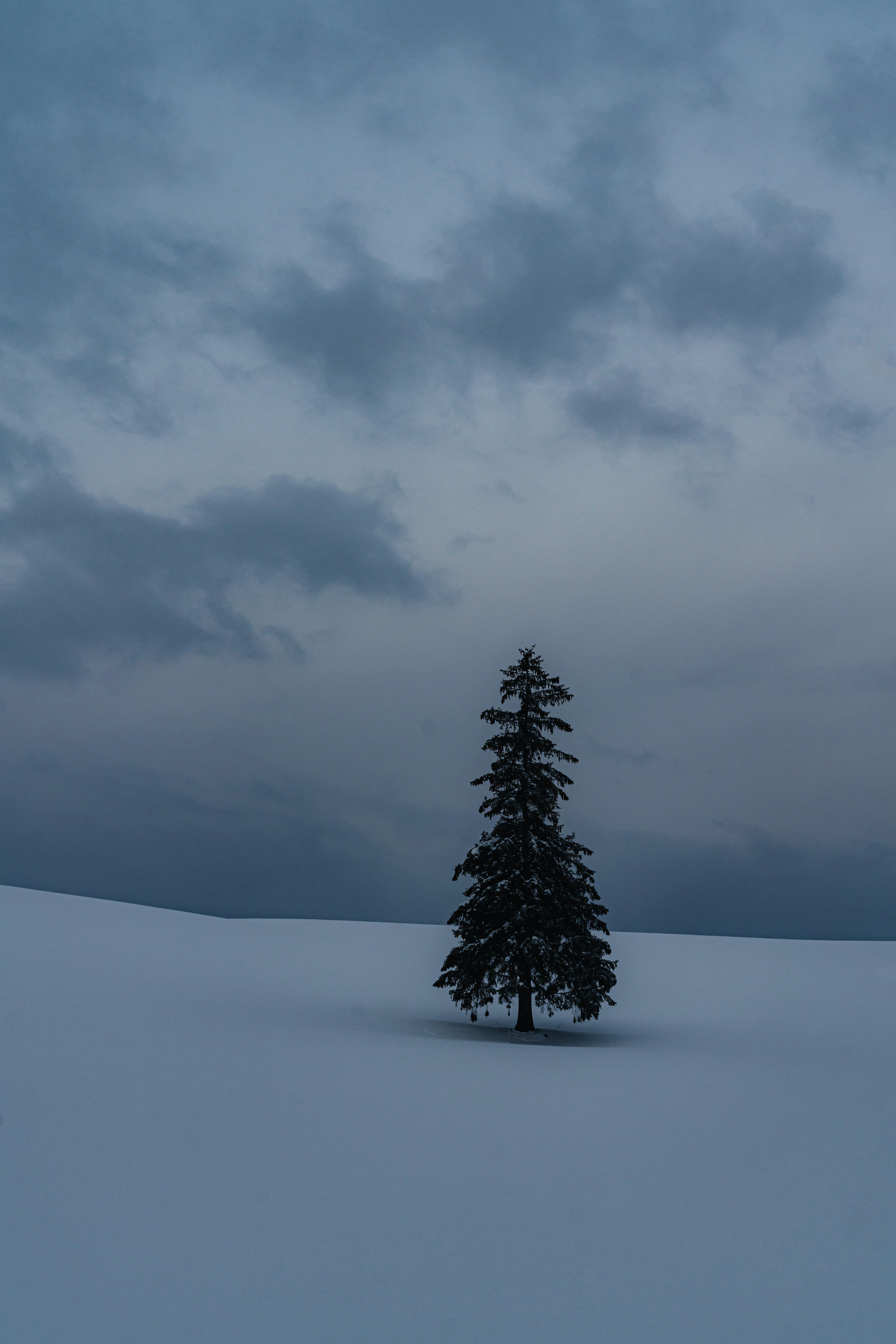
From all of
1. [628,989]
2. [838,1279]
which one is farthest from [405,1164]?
[628,989]

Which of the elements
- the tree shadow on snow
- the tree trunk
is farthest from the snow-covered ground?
the tree trunk

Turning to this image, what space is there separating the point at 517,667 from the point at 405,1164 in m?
20.5

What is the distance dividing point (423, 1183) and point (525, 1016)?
19.1 meters

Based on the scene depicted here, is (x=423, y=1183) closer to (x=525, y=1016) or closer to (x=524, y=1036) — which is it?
(x=524, y=1036)

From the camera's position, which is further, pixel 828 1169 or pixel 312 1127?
pixel 312 1127

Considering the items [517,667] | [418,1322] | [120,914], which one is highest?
[517,667]

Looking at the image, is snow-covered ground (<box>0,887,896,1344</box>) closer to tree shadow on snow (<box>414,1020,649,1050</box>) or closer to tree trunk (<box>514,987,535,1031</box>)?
tree shadow on snow (<box>414,1020,649,1050</box>)

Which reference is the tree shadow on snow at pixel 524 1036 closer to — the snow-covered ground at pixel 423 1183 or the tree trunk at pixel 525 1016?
the tree trunk at pixel 525 1016

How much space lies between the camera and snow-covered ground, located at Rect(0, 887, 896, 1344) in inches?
290

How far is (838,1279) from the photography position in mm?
8312

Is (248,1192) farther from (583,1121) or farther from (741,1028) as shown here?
(741,1028)

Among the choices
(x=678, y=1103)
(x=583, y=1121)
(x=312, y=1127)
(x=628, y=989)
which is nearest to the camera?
(x=312, y=1127)

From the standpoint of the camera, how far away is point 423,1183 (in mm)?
10680

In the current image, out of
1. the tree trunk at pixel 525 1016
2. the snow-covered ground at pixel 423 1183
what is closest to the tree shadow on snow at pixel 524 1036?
the tree trunk at pixel 525 1016
